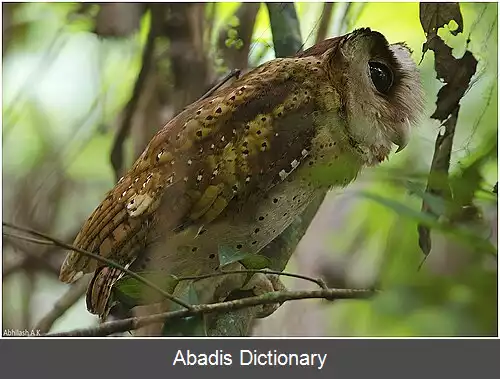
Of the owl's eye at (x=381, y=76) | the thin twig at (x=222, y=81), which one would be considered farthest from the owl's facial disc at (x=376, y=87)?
the thin twig at (x=222, y=81)

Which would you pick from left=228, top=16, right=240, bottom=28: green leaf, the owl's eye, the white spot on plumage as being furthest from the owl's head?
the white spot on plumage

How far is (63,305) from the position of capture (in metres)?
0.70

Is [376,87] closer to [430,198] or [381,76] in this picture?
[381,76]

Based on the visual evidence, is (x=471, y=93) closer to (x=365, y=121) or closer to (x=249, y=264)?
(x=365, y=121)

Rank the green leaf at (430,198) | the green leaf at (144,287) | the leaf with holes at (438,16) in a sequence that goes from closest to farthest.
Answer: the green leaf at (430,198) → the green leaf at (144,287) → the leaf with holes at (438,16)

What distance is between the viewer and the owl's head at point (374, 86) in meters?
0.67

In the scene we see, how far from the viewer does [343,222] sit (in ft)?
2.32

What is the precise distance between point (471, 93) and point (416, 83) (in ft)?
0.23

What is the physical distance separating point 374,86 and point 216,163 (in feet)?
0.66

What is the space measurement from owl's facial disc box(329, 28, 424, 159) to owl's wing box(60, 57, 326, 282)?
0.03 metres

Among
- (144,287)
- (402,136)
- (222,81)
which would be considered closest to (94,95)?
(222,81)

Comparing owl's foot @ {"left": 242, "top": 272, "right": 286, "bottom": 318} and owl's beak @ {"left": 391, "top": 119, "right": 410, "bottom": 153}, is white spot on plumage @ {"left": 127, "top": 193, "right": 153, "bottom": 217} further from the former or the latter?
owl's beak @ {"left": 391, "top": 119, "right": 410, "bottom": 153}

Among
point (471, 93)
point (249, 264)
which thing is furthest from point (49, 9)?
point (471, 93)
